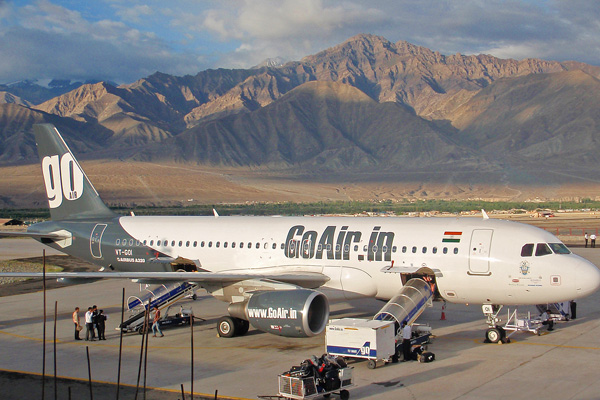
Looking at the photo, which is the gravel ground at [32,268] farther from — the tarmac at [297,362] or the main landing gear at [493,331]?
the main landing gear at [493,331]

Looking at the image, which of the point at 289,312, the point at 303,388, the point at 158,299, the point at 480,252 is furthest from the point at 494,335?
the point at 158,299

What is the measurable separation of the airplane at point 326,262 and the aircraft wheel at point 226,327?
44mm

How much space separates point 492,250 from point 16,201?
156645mm

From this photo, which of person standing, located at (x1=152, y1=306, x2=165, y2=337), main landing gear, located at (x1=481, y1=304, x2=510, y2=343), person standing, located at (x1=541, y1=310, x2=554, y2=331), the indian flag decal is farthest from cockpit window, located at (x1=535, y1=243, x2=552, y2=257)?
person standing, located at (x1=152, y1=306, x2=165, y2=337)

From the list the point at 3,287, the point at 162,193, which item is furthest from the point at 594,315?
the point at 162,193

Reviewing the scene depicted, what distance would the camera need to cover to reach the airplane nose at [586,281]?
21.3 metres

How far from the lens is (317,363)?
1678 cm

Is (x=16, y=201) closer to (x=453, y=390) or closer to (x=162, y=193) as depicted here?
(x=162, y=193)

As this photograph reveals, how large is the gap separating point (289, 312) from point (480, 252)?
7.21 metres

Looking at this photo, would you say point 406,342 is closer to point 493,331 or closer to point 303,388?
point 493,331

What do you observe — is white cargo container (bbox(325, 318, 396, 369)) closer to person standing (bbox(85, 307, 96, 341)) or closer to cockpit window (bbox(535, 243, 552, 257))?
cockpit window (bbox(535, 243, 552, 257))

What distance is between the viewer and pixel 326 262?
25281 mm

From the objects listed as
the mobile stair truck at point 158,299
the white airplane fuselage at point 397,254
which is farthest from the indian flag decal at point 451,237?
the mobile stair truck at point 158,299

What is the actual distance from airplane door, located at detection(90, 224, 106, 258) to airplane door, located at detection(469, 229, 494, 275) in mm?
17655
